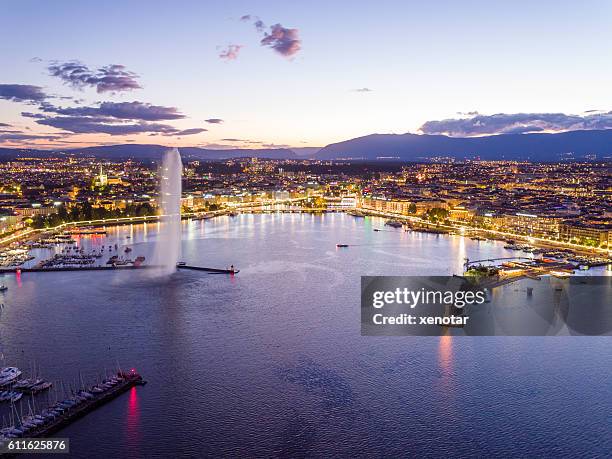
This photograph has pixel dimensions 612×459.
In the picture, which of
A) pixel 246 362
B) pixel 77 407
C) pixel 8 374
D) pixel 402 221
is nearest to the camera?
pixel 77 407

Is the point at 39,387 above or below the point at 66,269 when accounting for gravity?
below

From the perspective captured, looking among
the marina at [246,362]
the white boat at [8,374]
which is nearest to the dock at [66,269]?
the marina at [246,362]

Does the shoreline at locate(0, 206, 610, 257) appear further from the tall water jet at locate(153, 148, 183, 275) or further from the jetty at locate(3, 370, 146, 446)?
the jetty at locate(3, 370, 146, 446)

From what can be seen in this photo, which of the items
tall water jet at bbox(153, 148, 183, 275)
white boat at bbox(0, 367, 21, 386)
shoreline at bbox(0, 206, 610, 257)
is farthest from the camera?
shoreline at bbox(0, 206, 610, 257)

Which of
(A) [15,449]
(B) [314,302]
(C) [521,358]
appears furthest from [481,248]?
(A) [15,449]

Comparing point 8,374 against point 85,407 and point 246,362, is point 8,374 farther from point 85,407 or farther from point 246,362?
point 246,362

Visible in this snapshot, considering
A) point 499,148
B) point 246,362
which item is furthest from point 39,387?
point 499,148

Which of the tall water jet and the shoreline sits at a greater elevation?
the tall water jet

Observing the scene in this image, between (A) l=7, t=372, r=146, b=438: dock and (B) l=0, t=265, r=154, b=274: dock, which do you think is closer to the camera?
(A) l=7, t=372, r=146, b=438: dock

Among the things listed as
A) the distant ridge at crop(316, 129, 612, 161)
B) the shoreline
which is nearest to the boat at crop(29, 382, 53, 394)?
the shoreline

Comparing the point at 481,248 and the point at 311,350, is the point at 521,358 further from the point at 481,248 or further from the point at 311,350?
the point at 481,248

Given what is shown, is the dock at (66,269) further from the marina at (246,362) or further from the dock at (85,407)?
the dock at (85,407)
